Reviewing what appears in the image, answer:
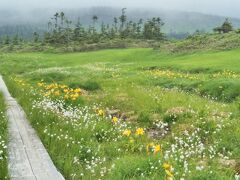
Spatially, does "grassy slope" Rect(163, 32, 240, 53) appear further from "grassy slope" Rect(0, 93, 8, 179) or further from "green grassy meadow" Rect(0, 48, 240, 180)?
"grassy slope" Rect(0, 93, 8, 179)

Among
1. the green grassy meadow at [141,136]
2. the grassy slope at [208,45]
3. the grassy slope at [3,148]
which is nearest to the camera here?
the grassy slope at [3,148]

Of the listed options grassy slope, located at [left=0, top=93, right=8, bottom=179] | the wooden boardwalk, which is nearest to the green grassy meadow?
the wooden boardwalk

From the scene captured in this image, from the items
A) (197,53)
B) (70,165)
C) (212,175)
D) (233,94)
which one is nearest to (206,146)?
(212,175)

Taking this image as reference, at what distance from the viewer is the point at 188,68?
117 ft

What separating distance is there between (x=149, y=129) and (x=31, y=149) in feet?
14.5

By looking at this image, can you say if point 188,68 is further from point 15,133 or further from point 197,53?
point 15,133

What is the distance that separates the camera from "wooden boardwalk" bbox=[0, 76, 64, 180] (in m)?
8.38

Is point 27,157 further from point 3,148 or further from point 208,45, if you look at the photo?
point 208,45

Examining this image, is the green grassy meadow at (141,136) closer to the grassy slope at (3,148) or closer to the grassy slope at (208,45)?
the grassy slope at (3,148)

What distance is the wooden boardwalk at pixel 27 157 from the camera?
8375mm

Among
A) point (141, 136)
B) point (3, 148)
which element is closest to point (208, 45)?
point (141, 136)

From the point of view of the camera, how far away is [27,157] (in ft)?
30.7

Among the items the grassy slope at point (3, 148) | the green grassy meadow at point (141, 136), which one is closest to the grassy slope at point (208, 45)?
the green grassy meadow at point (141, 136)

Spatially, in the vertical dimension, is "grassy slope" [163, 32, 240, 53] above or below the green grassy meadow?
below
